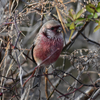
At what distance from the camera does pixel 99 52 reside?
2664 mm

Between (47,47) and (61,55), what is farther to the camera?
(61,55)

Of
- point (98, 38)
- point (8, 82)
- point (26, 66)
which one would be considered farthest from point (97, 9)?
point (26, 66)

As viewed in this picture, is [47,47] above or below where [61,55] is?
above

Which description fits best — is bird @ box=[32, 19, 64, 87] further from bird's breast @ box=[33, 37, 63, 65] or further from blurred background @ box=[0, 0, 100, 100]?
blurred background @ box=[0, 0, 100, 100]

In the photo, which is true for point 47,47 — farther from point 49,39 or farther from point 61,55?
point 61,55

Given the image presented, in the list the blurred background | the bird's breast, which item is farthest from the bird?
the blurred background

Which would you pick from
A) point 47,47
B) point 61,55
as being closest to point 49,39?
point 47,47

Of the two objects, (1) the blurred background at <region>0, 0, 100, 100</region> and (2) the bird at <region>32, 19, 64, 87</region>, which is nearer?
(1) the blurred background at <region>0, 0, 100, 100</region>

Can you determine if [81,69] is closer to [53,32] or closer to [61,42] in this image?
[61,42]

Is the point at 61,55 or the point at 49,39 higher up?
the point at 49,39

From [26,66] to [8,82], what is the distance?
1.10 meters

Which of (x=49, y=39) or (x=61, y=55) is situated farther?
(x=61, y=55)

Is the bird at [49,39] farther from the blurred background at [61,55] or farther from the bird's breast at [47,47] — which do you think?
the blurred background at [61,55]

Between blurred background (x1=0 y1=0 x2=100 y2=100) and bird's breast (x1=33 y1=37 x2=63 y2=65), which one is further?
bird's breast (x1=33 y1=37 x2=63 y2=65)
